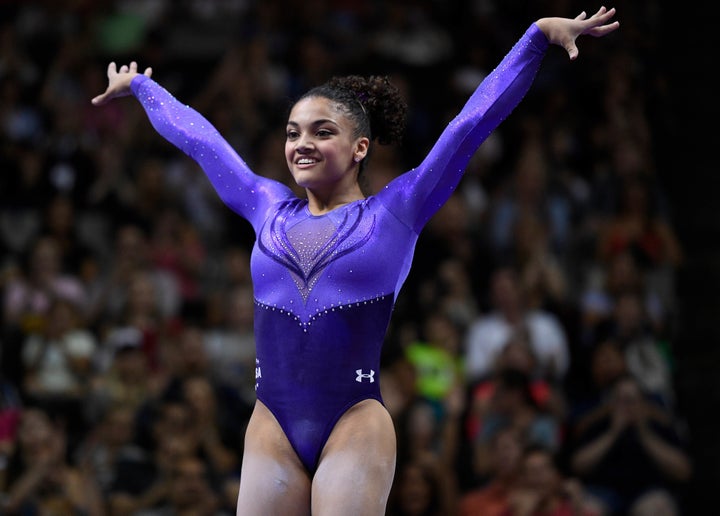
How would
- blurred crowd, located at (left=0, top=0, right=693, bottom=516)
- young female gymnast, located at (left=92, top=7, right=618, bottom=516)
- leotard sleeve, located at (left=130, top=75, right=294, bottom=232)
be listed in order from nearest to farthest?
1. young female gymnast, located at (left=92, top=7, right=618, bottom=516)
2. leotard sleeve, located at (left=130, top=75, right=294, bottom=232)
3. blurred crowd, located at (left=0, top=0, right=693, bottom=516)

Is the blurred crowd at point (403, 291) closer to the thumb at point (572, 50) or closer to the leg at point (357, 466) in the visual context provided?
the thumb at point (572, 50)

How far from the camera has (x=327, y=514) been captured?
3.49 m

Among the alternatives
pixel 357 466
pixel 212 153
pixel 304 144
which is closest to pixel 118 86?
pixel 212 153

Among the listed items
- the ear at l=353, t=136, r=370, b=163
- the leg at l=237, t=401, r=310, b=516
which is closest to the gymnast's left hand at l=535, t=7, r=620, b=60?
the ear at l=353, t=136, r=370, b=163

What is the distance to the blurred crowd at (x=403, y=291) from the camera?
6.95 meters

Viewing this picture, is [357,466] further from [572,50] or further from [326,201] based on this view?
[572,50]

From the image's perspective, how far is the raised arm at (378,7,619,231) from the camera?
153 inches

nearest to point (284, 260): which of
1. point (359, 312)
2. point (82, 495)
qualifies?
point (359, 312)

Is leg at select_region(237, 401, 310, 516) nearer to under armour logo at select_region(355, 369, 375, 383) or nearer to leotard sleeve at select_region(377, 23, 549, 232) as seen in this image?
under armour logo at select_region(355, 369, 375, 383)

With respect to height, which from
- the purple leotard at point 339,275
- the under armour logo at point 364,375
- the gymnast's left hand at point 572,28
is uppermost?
the gymnast's left hand at point 572,28

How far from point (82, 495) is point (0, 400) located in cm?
98

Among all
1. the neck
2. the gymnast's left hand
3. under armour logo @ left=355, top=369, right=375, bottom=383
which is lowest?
under armour logo @ left=355, top=369, right=375, bottom=383

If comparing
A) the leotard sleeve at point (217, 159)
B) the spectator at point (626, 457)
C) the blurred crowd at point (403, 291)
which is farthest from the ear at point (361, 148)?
the spectator at point (626, 457)

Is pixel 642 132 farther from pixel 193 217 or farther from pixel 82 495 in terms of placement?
pixel 82 495
